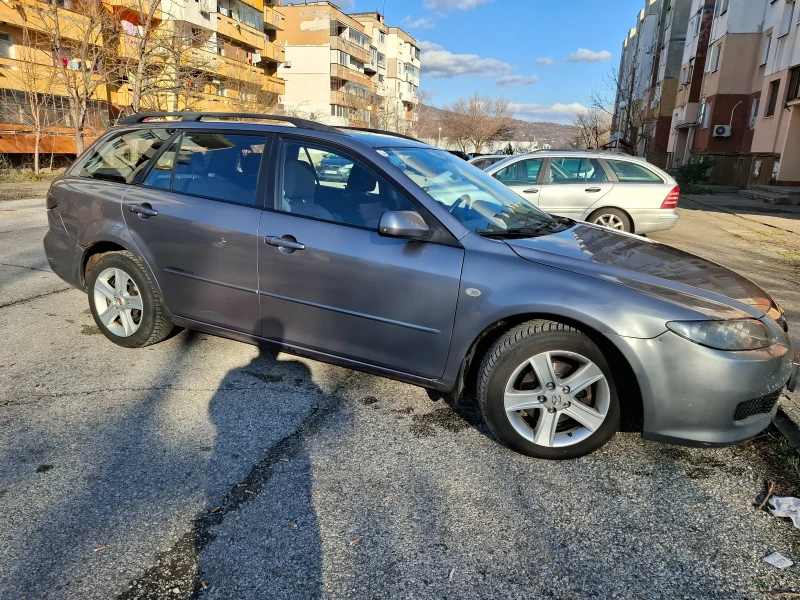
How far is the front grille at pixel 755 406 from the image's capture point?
269 centimetres

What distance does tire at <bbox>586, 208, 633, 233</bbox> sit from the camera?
30.3 ft

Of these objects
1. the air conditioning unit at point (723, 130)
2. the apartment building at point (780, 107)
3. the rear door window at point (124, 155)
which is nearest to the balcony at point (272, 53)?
the air conditioning unit at point (723, 130)

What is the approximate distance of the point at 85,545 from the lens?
224 cm

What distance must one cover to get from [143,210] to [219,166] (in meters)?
0.65

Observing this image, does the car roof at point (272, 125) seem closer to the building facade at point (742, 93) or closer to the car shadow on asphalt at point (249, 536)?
the car shadow on asphalt at point (249, 536)

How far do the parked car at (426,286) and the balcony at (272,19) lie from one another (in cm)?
5384

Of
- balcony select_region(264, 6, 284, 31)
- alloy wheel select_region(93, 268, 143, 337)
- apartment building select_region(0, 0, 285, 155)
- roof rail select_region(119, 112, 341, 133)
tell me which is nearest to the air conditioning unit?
apartment building select_region(0, 0, 285, 155)

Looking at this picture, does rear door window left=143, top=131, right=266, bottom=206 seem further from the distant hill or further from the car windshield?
the distant hill

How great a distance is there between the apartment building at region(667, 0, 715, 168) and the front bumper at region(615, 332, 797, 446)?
127 ft

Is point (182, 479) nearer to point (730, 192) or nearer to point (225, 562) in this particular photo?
point (225, 562)

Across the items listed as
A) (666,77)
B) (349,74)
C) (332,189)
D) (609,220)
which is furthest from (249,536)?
(349,74)

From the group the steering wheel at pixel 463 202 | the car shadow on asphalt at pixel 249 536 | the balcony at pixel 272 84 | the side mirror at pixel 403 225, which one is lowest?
the car shadow on asphalt at pixel 249 536

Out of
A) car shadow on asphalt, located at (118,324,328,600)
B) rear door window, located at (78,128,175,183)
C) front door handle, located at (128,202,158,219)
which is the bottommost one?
car shadow on asphalt, located at (118,324,328,600)

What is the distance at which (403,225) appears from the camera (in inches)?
118
